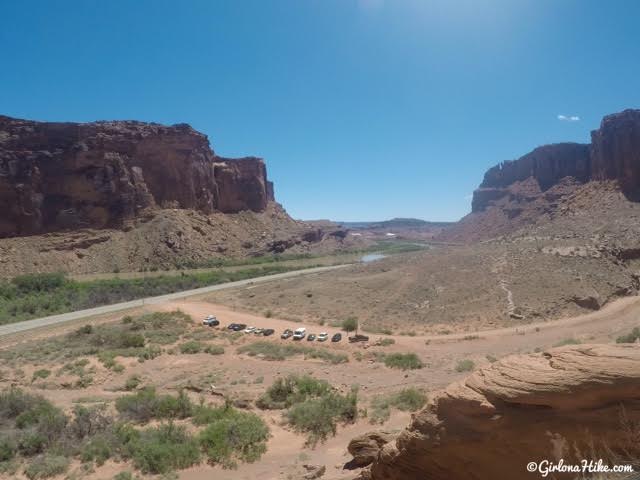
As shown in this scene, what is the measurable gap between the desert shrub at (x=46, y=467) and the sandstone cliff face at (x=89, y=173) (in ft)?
223

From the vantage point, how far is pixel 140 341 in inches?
939

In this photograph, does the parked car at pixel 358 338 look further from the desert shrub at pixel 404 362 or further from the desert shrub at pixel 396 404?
the desert shrub at pixel 396 404

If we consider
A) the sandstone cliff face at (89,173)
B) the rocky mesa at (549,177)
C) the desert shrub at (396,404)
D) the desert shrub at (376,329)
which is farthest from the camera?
the rocky mesa at (549,177)

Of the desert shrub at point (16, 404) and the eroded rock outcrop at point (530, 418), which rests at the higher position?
the eroded rock outcrop at point (530, 418)

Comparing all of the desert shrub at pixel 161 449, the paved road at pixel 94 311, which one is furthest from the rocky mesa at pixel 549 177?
the desert shrub at pixel 161 449

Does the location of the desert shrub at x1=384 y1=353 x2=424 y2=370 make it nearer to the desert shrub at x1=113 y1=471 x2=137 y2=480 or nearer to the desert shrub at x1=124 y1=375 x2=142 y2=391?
the desert shrub at x1=124 y1=375 x2=142 y2=391

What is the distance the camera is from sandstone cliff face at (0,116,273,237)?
6756cm

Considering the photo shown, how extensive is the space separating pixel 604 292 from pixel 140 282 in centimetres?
4541

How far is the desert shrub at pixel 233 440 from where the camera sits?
9.67m

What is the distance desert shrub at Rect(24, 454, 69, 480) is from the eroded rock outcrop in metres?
7.07

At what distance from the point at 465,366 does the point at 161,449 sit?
40.7 feet

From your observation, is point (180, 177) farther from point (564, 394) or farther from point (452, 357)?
point (564, 394)

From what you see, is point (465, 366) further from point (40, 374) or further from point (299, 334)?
point (40, 374)

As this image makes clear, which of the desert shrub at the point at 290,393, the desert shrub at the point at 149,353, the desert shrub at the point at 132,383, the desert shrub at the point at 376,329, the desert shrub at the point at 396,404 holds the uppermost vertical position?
the desert shrub at the point at 396,404
